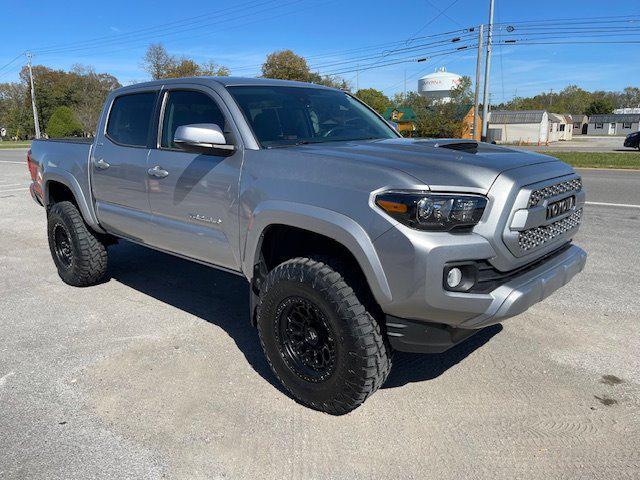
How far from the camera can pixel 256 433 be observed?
2.91 meters

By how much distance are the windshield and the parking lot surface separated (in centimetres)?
160

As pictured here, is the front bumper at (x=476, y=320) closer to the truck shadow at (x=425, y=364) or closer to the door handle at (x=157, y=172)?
the truck shadow at (x=425, y=364)

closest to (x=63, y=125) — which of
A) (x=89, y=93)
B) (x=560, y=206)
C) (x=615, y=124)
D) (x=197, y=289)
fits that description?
(x=89, y=93)

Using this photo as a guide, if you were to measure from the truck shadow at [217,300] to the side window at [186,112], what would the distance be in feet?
5.05

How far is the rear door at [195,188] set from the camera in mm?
3480

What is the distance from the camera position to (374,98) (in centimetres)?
9312

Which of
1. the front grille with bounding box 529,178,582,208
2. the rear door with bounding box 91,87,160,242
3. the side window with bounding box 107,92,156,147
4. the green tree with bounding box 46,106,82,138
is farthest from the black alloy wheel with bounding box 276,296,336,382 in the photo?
the green tree with bounding box 46,106,82,138

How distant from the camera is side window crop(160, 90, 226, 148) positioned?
12.6 ft

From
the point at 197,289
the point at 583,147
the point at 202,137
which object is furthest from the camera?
the point at 583,147

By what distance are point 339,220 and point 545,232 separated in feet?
3.90

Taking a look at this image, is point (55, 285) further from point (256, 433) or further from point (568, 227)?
point (568, 227)

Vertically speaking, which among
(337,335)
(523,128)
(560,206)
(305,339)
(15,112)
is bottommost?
(523,128)

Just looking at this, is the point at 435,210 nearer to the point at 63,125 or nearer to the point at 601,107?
the point at 63,125

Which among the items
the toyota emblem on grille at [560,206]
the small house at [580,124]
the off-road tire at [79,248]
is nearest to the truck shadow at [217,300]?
the off-road tire at [79,248]
